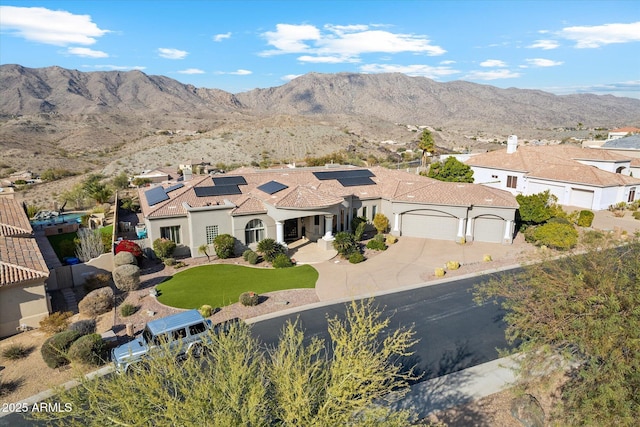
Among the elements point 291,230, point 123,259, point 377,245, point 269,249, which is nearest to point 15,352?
point 123,259

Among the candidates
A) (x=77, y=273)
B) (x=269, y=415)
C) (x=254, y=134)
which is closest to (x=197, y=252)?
(x=77, y=273)

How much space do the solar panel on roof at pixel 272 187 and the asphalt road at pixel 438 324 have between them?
44.7 ft

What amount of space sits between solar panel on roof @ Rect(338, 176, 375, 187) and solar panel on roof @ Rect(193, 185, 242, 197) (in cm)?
964

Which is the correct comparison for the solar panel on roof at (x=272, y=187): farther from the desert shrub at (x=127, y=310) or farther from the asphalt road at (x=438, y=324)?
the desert shrub at (x=127, y=310)

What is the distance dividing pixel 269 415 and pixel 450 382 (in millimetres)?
9694

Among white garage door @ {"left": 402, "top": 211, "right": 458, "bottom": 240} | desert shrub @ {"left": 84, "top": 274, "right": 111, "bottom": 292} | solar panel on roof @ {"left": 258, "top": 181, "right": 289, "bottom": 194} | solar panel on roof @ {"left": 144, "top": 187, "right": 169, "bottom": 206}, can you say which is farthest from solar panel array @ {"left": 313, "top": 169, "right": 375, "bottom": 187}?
desert shrub @ {"left": 84, "top": 274, "right": 111, "bottom": 292}

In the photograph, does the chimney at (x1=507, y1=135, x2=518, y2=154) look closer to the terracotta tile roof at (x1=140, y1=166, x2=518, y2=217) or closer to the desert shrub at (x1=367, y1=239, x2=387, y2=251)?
the terracotta tile roof at (x1=140, y1=166, x2=518, y2=217)

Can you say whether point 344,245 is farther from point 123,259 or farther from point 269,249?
point 123,259

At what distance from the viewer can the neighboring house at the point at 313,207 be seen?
3000 cm

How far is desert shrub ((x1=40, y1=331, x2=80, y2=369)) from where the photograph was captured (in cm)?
1636

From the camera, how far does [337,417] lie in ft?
26.0

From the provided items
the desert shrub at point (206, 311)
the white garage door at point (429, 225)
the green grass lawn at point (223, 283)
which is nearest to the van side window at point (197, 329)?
the desert shrub at point (206, 311)

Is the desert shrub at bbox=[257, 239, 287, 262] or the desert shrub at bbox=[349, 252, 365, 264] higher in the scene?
the desert shrub at bbox=[257, 239, 287, 262]

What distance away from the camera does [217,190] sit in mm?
32750
